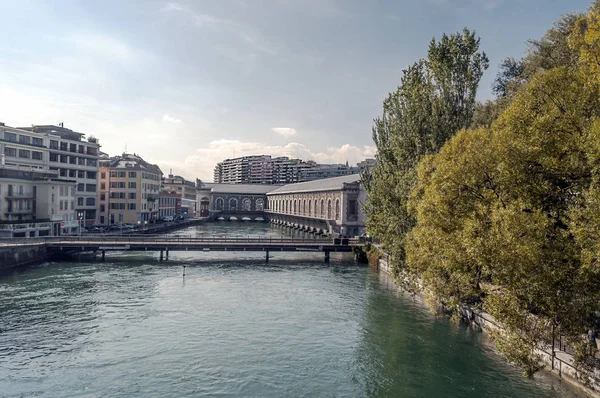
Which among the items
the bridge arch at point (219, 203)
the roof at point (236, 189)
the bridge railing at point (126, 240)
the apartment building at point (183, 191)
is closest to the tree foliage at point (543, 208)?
the bridge railing at point (126, 240)

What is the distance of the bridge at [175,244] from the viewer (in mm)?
51844

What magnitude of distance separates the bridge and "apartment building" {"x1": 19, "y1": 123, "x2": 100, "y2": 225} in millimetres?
25079

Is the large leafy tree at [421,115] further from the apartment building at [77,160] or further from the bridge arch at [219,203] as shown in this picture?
the bridge arch at [219,203]

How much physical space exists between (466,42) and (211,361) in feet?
92.8

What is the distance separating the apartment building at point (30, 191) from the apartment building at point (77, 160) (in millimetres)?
1669

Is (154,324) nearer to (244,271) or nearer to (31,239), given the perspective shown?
(244,271)

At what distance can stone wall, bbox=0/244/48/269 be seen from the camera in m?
43.3

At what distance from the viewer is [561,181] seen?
55.6 ft

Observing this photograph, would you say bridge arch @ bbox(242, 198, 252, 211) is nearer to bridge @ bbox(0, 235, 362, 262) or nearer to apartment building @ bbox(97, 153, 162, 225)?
apartment building @ bbox(97, 153, 162, 225)

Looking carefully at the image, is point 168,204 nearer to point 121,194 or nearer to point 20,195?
point 121,194

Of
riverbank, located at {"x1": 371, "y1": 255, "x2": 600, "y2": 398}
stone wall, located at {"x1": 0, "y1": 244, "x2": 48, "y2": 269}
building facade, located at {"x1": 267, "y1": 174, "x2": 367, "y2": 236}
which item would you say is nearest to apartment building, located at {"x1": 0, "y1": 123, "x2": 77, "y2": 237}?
stone wall, located at {"x1": 0, "y1": 244, "x2": 48, "y2": 269}

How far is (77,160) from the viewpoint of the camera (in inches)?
3098

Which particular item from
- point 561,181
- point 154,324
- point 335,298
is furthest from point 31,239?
point 561,181

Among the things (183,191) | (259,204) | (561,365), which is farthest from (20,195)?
(183,191)
